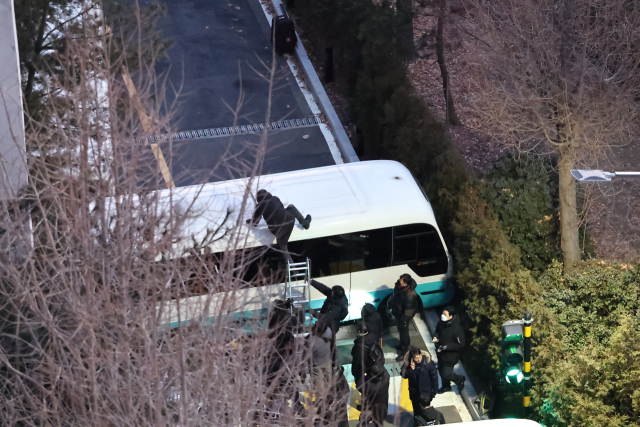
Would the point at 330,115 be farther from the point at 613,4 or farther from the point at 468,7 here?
the point at 613,4

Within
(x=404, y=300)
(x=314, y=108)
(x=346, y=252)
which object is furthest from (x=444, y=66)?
(x=404, y=300)

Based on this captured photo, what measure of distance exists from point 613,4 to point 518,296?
4.34m

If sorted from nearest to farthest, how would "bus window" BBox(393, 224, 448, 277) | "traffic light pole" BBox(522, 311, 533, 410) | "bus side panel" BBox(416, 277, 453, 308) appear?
1. "traffic light pole" BBox(522, 311, 533, 410)
2. "bus window" BBox(393, 224, 448, 277)
3. "bus side panel" BBox(416, 277, 453, 308)

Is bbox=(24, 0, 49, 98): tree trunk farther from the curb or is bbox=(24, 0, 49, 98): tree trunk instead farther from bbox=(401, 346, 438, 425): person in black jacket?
the curb

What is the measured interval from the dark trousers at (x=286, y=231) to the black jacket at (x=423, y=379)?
2762 millimetres

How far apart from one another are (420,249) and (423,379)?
10.6 feet

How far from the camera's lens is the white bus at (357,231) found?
505 inches

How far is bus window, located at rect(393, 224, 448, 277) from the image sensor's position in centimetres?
1322

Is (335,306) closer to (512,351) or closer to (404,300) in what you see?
(404,300)

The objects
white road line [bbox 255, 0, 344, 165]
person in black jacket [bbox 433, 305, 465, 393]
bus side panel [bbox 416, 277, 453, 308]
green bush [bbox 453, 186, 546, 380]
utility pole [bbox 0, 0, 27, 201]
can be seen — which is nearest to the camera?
utility pole [bbox 0, 0, 27, 201]

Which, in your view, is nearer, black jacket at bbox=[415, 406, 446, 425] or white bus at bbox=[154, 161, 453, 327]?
black jacket at bbox=[415, 406, 446, 425]

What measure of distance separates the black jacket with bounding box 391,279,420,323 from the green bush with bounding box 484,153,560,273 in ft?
7.14

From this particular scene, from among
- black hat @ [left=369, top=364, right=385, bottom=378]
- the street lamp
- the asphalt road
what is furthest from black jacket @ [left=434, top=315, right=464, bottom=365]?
the asphalt road

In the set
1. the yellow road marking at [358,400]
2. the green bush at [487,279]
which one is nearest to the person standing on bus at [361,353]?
the yellow road marking at [358,400]
